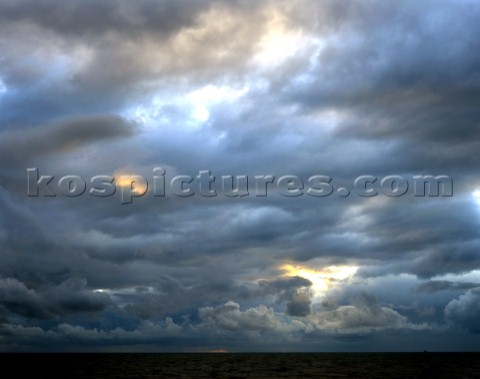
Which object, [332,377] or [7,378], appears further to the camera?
[7,378]

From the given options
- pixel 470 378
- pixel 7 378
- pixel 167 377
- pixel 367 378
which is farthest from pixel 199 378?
pixel 470 378

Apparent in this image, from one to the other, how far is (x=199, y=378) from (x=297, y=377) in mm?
30389

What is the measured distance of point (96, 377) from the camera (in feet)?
570

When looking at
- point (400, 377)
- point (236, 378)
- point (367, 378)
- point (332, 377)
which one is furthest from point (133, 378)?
point (400, 377)

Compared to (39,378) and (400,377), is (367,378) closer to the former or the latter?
(400,377)

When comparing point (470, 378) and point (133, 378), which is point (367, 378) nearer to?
point (470, 378)

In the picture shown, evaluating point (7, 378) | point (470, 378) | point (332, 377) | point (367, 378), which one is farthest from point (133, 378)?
point (470, 378)

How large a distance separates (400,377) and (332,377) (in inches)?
1021

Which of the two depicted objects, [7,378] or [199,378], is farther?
[7,378]

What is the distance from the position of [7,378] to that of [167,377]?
5414cm

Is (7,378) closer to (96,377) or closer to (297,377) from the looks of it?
(96,377)

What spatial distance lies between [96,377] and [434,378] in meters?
108

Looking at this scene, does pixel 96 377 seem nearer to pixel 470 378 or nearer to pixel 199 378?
pixel 199 378

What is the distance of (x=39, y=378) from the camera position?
565 feet
